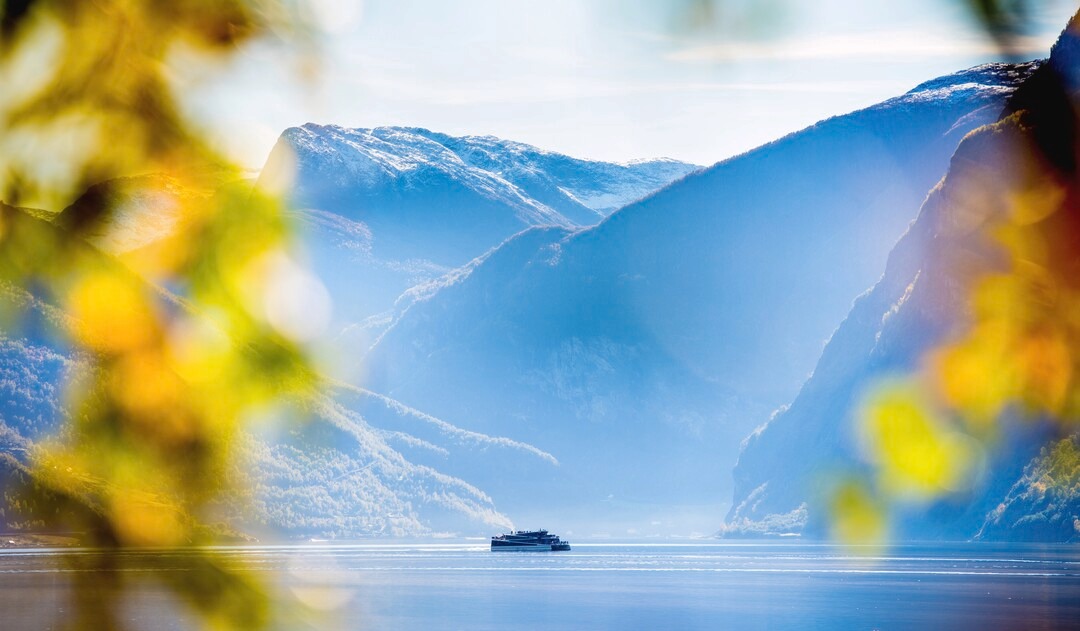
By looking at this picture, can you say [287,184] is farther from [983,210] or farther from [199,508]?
[983,210]

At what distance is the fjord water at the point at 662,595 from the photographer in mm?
91875

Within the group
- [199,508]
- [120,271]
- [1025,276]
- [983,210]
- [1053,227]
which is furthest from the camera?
[983,210]

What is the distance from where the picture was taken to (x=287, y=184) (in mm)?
6328

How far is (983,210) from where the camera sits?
18050 centimetres

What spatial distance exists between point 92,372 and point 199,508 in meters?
2.74

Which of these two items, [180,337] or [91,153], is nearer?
[91,153]

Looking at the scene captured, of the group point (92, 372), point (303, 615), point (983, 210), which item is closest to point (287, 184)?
point (92, 372)

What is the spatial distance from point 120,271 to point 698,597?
120 metres

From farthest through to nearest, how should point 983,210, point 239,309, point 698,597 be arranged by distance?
point 983,210 < point 698,597 < point 239,309

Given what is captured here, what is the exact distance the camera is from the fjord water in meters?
91.9

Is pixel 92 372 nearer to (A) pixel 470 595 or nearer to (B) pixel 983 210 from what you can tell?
(A) pixel 470 595

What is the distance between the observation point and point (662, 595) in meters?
125

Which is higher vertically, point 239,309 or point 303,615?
point 239,309

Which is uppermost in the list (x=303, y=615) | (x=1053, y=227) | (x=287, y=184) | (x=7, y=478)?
(x=7, y=478)
